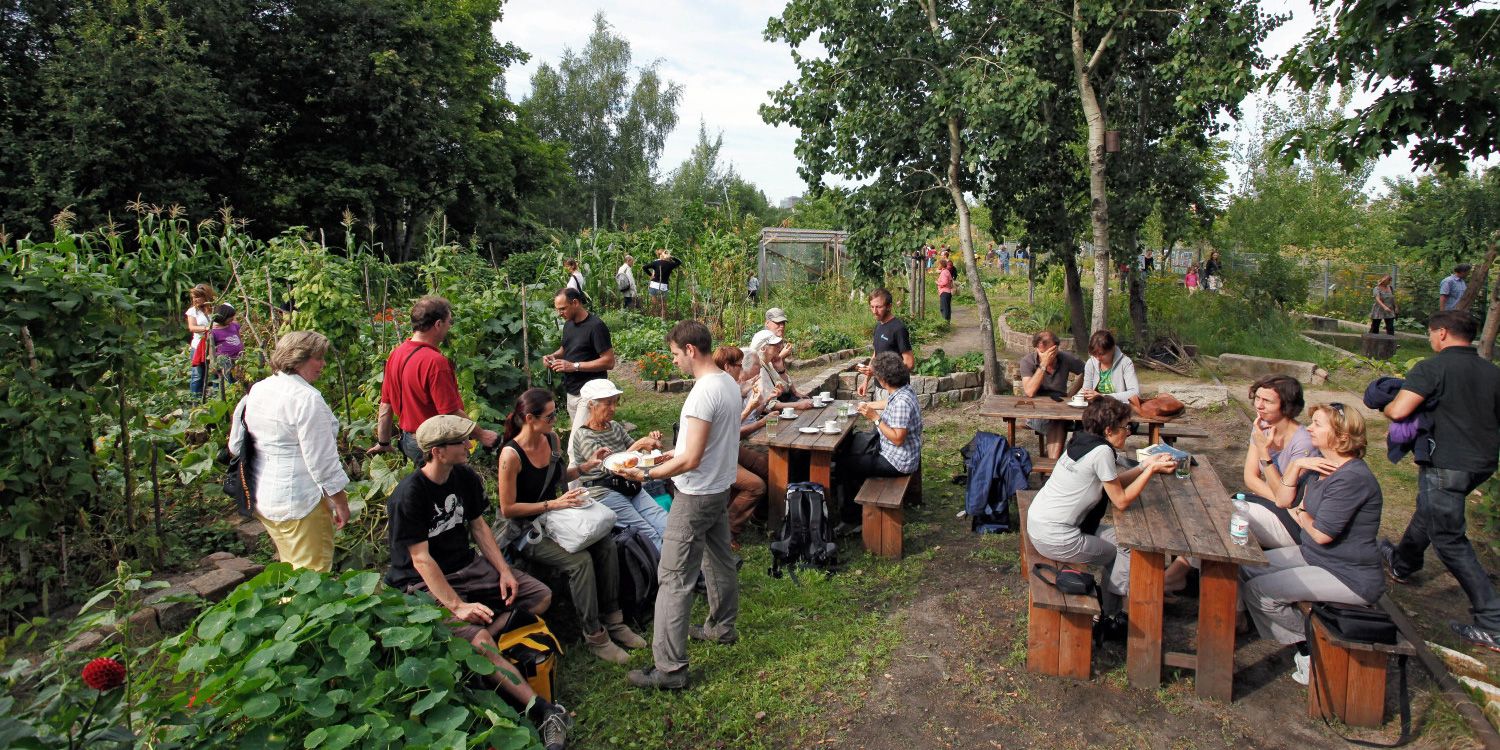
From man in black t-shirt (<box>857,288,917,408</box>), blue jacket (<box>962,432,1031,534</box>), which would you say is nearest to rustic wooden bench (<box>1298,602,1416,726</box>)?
blue jacket (<box>962,432,1031,534</box>)

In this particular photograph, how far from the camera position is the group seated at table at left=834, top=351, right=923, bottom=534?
550 centimetres

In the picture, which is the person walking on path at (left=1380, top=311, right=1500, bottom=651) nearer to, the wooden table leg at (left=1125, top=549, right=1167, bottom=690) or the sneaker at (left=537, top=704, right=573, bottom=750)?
the wooden table leg at (left=1125, top=549, right=1167, bottom=690)

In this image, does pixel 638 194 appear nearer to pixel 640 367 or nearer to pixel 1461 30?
pixel 640 367

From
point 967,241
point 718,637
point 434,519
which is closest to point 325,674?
point 434,519

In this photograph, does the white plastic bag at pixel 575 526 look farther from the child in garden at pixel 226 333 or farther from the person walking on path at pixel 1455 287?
the person walking on path at pixel 1455 287

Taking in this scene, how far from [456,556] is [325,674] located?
1.12 metres

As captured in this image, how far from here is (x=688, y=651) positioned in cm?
423

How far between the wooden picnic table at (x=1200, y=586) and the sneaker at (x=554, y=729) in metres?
2.59

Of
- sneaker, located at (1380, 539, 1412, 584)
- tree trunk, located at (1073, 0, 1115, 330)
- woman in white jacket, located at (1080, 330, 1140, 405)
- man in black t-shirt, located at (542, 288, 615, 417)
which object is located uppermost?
tree trunk, located at (1073, 0, 1115, 330)

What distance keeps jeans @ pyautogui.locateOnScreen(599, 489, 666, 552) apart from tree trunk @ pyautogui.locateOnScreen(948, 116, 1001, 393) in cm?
585

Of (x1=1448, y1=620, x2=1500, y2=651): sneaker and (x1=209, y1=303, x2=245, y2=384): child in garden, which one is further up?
(x1=209, y1=303, x2=245, y2=384): child in garden

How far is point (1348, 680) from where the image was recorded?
3.52 m

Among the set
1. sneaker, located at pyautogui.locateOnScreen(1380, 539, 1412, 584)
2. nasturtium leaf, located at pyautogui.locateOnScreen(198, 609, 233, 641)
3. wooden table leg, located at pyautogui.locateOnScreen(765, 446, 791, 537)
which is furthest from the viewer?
wooden table leg, located at pyautogui.locateOnScreen(765, 446, 791, 537)

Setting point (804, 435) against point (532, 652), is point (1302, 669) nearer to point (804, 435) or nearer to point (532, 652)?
point (804, 435)
